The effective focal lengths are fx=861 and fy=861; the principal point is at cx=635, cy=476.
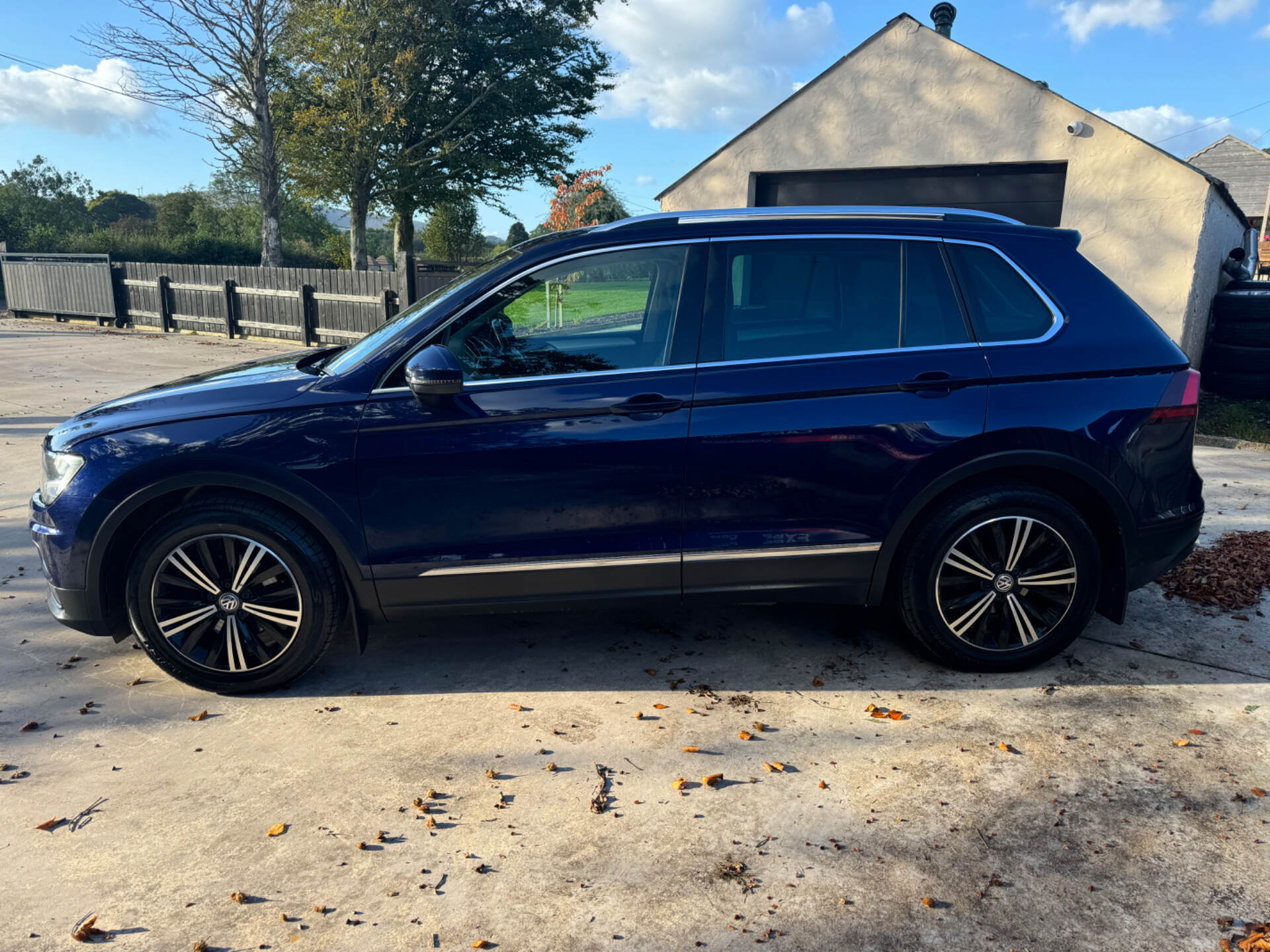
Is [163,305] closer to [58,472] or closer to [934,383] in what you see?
[58,472]

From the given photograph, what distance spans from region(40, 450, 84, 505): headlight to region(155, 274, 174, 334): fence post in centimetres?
1985

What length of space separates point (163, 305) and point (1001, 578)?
22157 millimetres

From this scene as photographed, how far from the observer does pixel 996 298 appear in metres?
3.65

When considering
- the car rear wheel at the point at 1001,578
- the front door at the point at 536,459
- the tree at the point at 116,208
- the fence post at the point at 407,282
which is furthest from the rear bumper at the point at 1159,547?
the tree at the point at 116,208

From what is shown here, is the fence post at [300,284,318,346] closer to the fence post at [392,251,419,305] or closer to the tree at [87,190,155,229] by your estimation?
the fence post at [392,251,419,305]

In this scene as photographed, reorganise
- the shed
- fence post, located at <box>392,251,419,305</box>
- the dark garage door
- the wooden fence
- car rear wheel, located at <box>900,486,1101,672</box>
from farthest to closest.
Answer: the wooden fence < fence post, located at <box>392,251,419,305</box> < the dark garage door < the shed < car rear wheel, located at <box>900,486,1101,672</box>

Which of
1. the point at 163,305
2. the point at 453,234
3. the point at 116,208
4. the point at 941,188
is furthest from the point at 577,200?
the point at 116,208

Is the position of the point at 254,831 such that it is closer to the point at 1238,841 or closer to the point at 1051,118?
the point at 1238,841

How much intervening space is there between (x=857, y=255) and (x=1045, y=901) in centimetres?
249

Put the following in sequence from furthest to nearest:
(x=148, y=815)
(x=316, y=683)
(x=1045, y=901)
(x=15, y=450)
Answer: (x=15, y=450), (x=316, y=683), (x=148, y=815), (x=1045, y=901)

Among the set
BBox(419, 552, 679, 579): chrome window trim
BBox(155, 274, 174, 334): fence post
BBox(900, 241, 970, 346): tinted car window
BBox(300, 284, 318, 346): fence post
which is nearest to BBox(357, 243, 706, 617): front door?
BBox(419, 552, 679, 579): chrome window trim

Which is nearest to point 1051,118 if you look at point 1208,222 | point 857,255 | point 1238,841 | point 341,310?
point 1208,222

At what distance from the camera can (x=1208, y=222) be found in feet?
34.4

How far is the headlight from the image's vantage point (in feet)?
11.5
